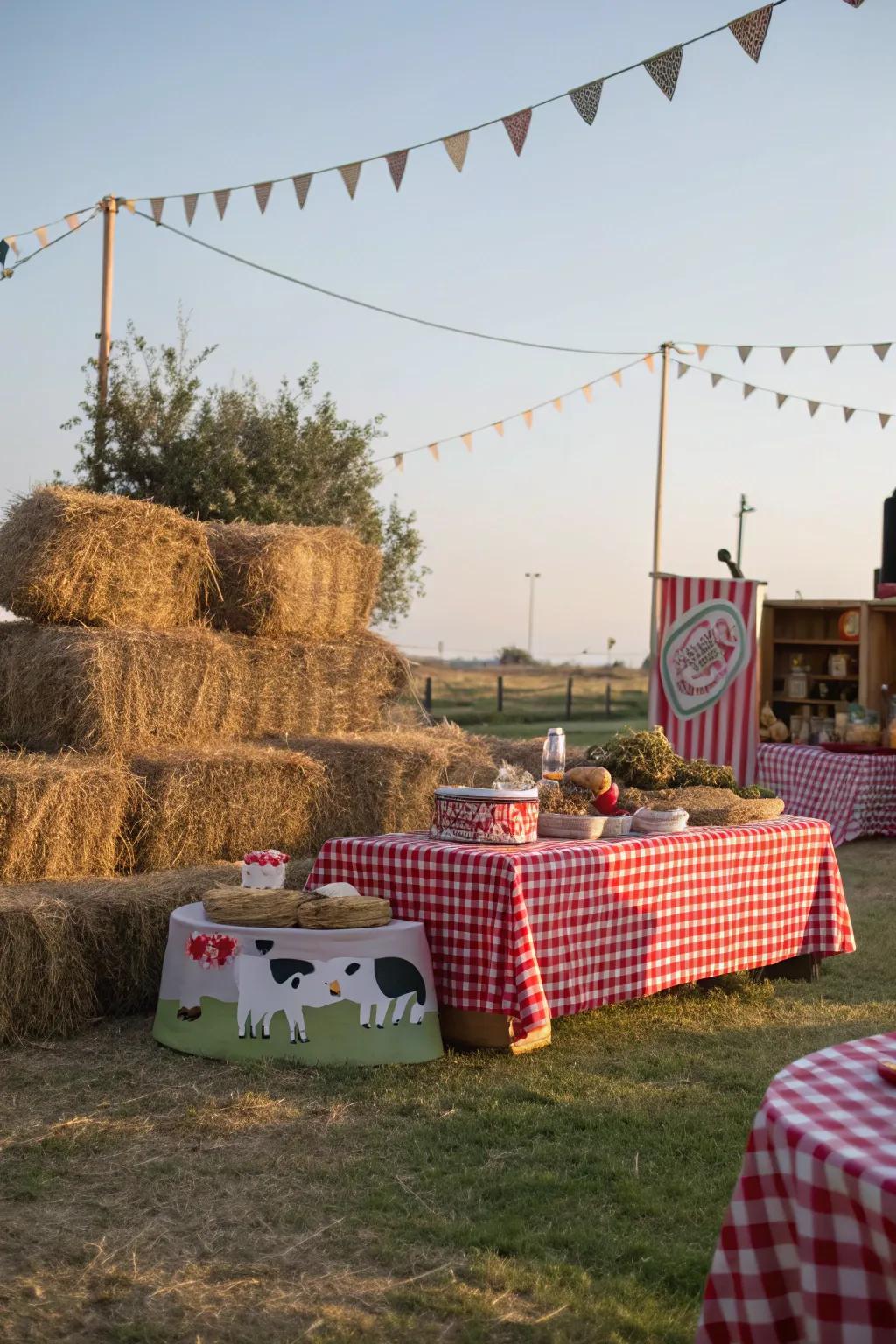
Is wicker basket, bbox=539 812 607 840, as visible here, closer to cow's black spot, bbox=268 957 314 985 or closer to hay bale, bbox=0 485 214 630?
cow's black spot, bbox=268 957 314 985

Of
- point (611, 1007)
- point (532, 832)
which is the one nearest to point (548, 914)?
point (532, 832)

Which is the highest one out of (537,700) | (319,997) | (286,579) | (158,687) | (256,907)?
(286,579)

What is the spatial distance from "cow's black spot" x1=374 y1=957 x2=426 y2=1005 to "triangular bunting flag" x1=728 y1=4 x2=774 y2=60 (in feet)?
13.5

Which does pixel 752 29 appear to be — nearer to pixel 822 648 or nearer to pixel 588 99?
pixel 588 99

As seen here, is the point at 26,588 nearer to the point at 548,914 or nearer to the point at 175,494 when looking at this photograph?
the point at 548,914

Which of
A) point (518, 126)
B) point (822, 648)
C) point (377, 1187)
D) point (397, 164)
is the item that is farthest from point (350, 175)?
point (822, 648)

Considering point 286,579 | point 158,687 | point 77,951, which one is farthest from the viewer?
point 286,579

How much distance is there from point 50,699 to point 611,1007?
3.65 metres

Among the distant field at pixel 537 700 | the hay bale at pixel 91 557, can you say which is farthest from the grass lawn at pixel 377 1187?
the distant field at pixel 537 700

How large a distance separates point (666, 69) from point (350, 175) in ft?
7.63

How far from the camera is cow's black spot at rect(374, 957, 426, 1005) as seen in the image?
15.6 ft

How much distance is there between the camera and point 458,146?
7008 millimetres

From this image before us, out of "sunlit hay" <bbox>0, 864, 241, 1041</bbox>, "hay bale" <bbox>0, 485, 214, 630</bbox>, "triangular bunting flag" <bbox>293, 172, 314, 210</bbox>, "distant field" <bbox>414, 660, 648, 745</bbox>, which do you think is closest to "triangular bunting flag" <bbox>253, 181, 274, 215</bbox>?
"triangular bunting flag" <bbox>293, 172, 314, 210</bbox>

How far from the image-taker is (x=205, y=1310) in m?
2.94
